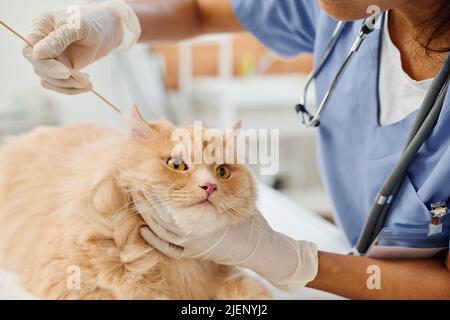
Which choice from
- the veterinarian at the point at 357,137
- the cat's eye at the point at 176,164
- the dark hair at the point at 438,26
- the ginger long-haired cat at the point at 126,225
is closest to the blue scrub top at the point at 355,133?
the veterinarian at the point at 357,137

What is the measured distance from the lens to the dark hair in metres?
0.88

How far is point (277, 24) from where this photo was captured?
1.22m

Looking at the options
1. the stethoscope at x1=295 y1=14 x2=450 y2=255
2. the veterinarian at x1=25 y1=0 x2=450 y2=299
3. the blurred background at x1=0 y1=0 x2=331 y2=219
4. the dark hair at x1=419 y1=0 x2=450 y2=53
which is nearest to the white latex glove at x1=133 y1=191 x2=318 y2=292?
the veterinarian at x1=25 y1=0 x2=450 y2=299

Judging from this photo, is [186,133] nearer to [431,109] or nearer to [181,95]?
[431,109]

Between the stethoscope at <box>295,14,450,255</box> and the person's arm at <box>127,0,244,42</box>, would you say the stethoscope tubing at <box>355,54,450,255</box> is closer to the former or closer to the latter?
the stethoscope at <box>295,14,450,255</box>

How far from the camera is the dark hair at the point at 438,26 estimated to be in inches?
34.5

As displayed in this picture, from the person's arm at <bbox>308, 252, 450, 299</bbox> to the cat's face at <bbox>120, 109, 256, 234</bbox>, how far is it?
20cm

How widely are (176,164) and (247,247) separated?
0.18 metres

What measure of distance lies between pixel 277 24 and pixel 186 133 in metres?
0.52

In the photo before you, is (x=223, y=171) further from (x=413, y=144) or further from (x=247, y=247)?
(x=413, y=144)

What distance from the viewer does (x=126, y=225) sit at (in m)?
0.81

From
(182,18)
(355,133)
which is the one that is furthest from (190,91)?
(355,133)

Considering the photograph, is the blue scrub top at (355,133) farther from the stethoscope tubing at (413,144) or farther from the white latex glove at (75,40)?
the white latex glove at (75,40)
